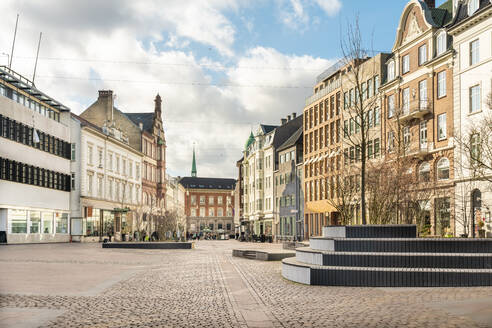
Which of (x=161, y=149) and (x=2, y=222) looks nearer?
(x=2, y=222)

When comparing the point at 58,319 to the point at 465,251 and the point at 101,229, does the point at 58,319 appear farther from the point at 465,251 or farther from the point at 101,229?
the point at 101,229

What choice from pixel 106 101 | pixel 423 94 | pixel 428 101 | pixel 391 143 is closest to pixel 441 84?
pixel 428 101

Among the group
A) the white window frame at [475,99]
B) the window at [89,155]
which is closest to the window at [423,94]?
the white window frame at [475,99]

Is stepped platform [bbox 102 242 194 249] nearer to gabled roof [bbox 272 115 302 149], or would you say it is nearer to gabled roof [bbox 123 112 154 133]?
gabled roof [bbox 272 115 302 149]

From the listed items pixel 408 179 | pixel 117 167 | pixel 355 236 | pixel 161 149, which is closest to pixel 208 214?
pixel 161 149

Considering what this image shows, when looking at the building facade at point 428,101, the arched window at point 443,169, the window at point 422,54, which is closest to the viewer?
the building facade at point 428,101

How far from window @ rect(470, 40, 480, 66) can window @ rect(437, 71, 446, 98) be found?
11.9ft

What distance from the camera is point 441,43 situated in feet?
142

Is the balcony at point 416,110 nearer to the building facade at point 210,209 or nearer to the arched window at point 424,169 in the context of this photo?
the arched window at point 424,169

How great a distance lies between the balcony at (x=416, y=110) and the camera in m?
44.0

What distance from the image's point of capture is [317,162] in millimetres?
68625

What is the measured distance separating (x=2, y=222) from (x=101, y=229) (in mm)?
22006

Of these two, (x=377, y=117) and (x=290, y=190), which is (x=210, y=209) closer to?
(x=290, y=190)

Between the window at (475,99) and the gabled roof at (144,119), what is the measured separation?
6461cm
